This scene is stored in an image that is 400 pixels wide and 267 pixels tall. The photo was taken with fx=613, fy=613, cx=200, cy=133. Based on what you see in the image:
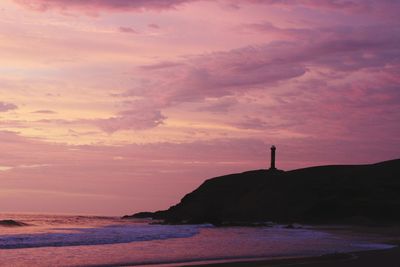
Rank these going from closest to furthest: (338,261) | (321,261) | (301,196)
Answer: (338,261)
(321,261)
(301,196)

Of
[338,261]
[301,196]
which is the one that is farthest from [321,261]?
[301,196]

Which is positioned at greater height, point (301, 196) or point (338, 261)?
point (301, 196)

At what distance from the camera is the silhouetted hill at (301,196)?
282 feet

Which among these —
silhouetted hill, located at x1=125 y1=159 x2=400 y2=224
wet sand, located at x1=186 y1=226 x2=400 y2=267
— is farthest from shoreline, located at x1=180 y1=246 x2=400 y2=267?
silhouetted hill, located at x1=125 y1=159 x2=400 y2=224

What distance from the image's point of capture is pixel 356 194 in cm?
9469

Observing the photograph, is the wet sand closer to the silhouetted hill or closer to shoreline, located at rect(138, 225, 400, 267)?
shoreline, located at rect(138, 225, 400, 267)

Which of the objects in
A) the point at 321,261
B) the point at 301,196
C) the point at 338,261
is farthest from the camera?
the point at 301,196

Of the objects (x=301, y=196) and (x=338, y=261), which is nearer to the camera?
(x=338, y=261)

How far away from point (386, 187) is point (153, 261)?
80562 mm

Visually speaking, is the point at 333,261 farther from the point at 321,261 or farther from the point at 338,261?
the point at 321,261

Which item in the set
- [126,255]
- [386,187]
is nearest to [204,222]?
[386,187]

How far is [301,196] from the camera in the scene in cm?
9981

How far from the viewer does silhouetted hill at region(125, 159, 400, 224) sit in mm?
86000

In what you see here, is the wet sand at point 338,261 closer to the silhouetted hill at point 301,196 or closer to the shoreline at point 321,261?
the shoreline at point 321,261
